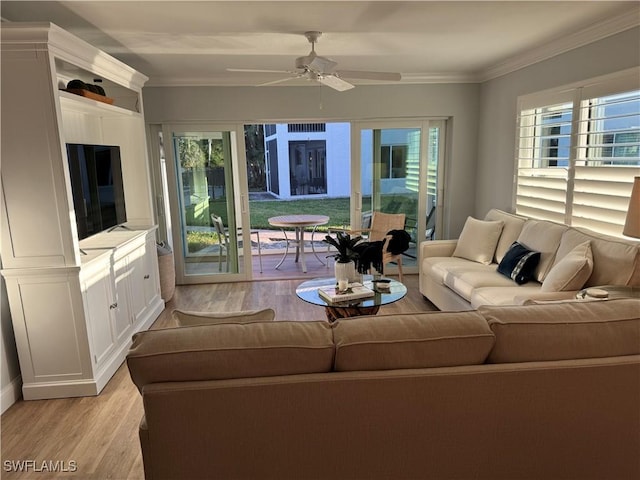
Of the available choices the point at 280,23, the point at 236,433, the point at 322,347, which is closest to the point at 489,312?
the point at 322,347

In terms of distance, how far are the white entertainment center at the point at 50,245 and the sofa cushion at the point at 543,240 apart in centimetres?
335

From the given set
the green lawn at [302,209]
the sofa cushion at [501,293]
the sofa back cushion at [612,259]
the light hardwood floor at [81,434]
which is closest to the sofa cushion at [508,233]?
the sofa cushion at [501,293]

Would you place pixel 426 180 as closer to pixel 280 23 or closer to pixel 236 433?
pixel 280 23

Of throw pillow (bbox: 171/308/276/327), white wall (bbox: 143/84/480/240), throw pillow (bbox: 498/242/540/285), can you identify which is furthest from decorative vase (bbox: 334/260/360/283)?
white wall (bbox: 143/84/480/240)

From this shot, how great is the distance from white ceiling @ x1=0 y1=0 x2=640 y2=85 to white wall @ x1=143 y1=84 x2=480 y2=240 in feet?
1.53

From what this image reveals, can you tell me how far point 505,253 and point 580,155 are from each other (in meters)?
1.03

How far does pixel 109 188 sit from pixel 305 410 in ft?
9.68

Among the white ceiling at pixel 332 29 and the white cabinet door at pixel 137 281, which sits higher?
the white ceiling at pixel 332 29

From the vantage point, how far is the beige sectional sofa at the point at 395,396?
1462 millimetres

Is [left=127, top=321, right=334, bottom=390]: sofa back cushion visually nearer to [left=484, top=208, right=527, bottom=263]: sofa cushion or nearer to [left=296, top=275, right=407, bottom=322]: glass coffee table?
[left=296, top=275, right=407, bottom=322]: glass coffee table

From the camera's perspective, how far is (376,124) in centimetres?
530

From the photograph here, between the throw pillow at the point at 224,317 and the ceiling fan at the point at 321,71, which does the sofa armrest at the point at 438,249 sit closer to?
the ceiling fan at the point at 321,71

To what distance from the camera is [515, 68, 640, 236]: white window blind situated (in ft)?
10.3

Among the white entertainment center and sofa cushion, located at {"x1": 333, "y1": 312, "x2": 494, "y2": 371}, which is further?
the white entertainment center
